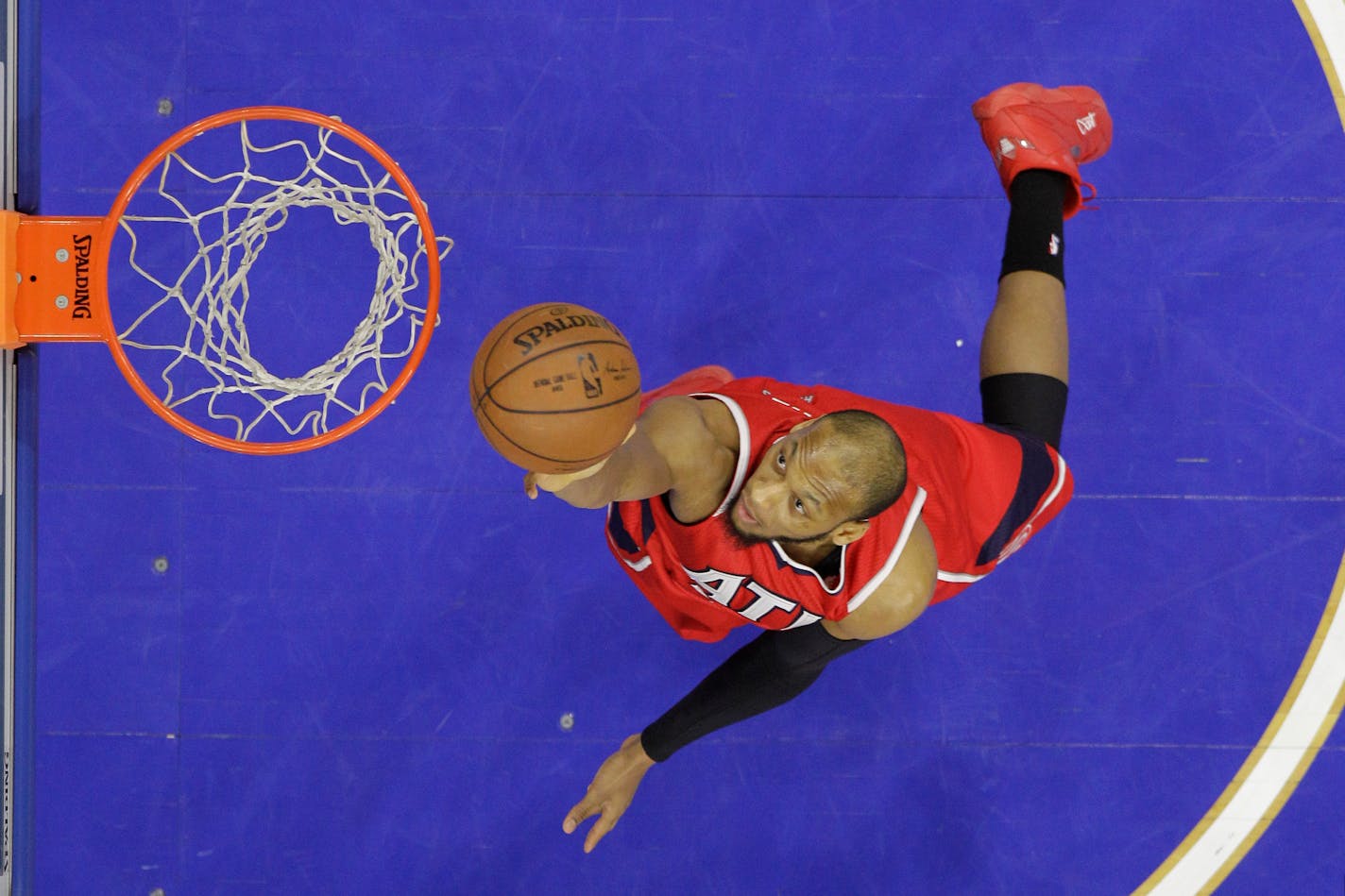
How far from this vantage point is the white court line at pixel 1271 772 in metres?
4.00

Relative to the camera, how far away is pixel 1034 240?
135 inches

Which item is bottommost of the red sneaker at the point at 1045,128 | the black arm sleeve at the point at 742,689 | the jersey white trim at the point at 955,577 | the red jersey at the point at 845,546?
the black arm sleeve at the point at 742,689

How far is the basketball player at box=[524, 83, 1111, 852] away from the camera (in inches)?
93.8

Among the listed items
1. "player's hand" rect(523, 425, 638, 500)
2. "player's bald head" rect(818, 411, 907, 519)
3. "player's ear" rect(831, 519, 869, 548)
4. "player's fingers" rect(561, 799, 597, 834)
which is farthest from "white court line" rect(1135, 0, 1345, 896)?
"player's hand" rect(523, 425, 638, 500)

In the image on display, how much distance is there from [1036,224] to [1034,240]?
6cm

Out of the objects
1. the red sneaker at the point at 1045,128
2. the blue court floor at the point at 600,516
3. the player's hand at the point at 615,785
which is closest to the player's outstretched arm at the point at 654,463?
the player's hand at the point at 615,785

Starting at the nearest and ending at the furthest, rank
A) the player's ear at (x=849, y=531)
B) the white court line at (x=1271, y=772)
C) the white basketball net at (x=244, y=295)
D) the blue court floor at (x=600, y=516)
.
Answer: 1. the player's ear at (x=849, y=531)
2. the white basketball net at (x=244, y=295)
3. the blue court floor at (x=600, y=516)
4. the white court line at (x=1271, y=772)

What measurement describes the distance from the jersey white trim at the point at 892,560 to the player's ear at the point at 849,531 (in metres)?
0.15

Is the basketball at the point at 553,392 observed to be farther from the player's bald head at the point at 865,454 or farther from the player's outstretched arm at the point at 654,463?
the player's bald head at the point at 865,454

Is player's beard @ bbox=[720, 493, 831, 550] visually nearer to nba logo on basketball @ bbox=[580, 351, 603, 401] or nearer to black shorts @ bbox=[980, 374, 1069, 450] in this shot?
nba logo on basketball @ bbox=[580, 351, 603, 401]

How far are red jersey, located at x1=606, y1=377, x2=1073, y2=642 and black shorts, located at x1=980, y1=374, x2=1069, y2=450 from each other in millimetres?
81

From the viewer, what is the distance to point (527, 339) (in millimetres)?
2104

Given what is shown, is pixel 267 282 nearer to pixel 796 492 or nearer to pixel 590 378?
pixel 590 378

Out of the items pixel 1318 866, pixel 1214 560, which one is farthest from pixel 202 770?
pixel 1318 866
